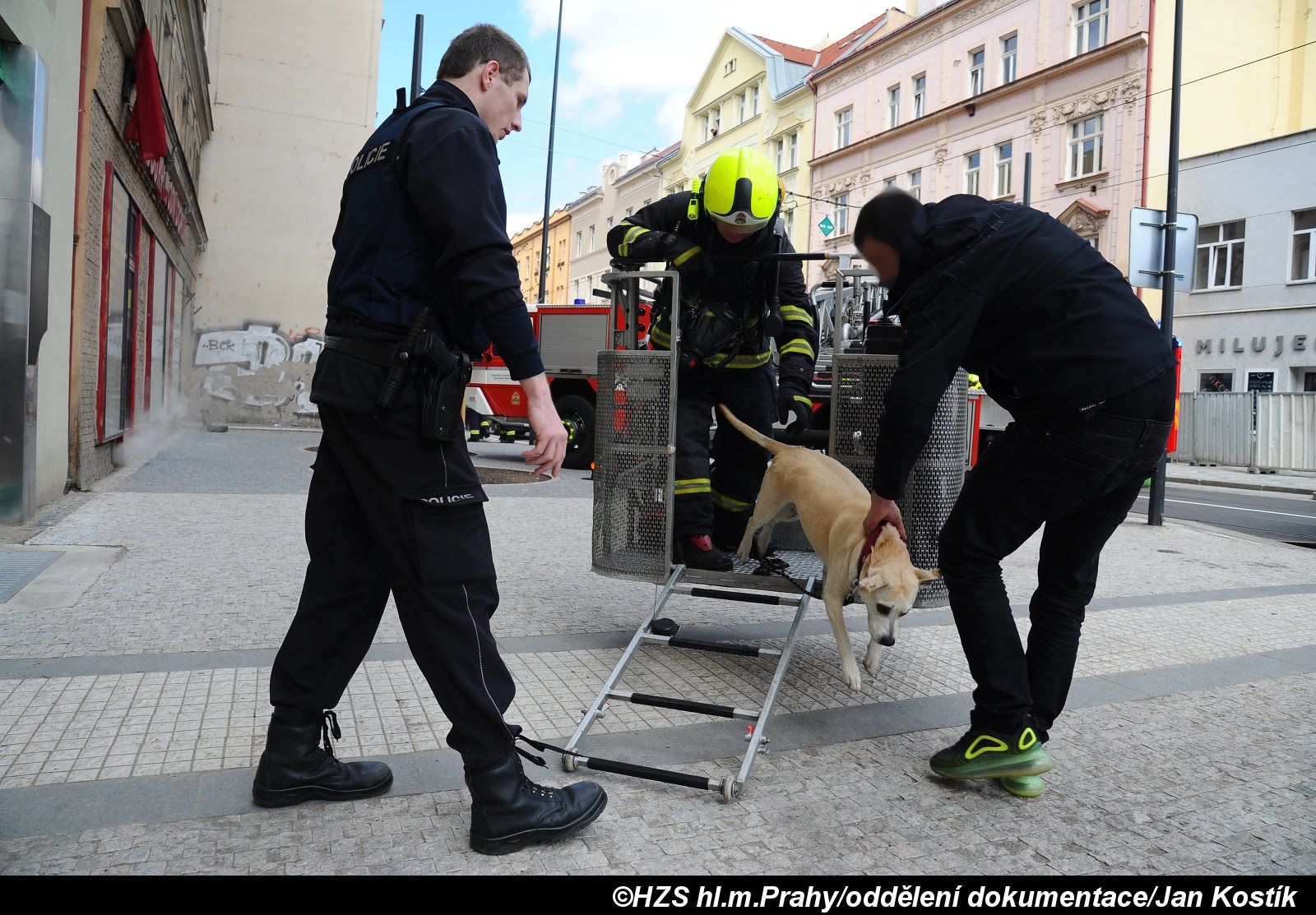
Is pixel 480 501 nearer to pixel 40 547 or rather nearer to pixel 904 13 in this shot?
pixel 40 547

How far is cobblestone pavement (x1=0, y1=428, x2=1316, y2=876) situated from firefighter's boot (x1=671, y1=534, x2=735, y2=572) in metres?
0.47

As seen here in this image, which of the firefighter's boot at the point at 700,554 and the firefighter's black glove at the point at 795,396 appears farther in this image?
the firefighter's black glove at the point at 795,396

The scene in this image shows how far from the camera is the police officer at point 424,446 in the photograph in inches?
96.5

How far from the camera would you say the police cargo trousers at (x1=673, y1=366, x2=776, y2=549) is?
4520mm

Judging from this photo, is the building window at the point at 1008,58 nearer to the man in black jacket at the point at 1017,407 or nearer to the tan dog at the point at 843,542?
the tan dog at the point at 843,542

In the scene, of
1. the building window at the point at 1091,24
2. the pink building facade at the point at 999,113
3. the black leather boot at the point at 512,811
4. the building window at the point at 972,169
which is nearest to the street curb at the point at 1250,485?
the pink building facade at the point at 999,113

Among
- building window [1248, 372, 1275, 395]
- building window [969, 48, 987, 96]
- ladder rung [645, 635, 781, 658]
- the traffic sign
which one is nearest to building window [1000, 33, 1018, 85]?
building window [969, 48, 987, 96]

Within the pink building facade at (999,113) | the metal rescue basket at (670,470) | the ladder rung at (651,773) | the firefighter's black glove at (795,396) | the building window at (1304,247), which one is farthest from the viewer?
the pink building facade at (999,113)

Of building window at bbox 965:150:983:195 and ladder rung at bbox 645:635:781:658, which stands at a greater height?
building window at bbox 965:150:983:195

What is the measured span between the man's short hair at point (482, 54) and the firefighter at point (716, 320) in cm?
158

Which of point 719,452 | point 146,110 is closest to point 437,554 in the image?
point 719,452

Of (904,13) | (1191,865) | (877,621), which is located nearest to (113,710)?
(877,621)

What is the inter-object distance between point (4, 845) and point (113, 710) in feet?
3.52

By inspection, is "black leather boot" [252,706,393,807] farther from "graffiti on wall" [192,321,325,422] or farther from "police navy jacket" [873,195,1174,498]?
"graffiti on wall" [192,321,325,422]
